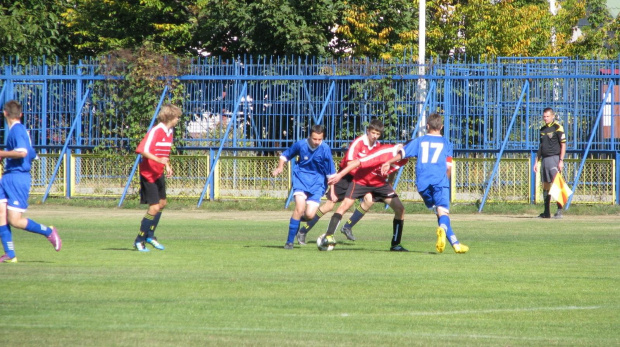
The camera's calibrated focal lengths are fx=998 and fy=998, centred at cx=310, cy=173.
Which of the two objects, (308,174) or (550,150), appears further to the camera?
(550,150)

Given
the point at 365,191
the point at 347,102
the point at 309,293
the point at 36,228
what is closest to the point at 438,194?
the point at 365,191

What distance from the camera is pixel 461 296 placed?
28.9 ft

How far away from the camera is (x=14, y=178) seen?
1091 cm

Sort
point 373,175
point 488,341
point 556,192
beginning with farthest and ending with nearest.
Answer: point 556,192 → point 373,175 → point 488,341

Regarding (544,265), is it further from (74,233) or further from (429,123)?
(74,233)

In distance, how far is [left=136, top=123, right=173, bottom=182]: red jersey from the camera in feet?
41.5

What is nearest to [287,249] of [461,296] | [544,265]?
[544,265]

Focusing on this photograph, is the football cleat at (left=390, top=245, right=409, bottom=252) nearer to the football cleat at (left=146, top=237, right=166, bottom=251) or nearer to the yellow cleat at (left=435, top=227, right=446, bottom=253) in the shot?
the yellow cleat at (left=435, top=227, right=446, bottom=253)

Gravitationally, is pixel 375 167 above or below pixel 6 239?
above

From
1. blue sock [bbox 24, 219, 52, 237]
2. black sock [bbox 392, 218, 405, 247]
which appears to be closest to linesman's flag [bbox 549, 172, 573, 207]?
black sock [bbox 392, 218, 405, 247]

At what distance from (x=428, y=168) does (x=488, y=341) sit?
5.98 m

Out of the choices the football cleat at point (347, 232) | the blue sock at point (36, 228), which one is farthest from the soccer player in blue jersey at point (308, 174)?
the blue sock at point (36, 228)

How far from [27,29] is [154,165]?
19.5 m

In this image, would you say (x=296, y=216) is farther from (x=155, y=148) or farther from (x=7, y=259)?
(x=7, y=259)
